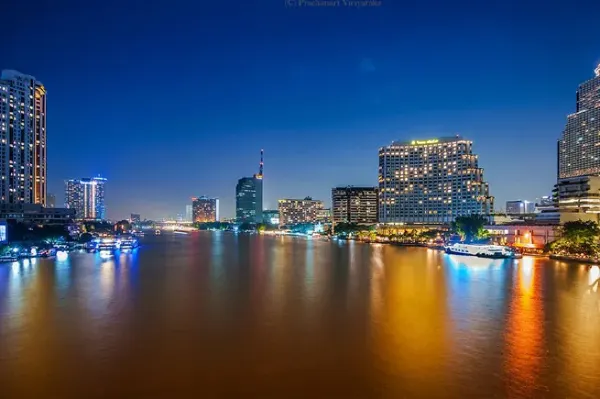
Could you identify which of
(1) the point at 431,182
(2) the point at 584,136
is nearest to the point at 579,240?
(1) the point at 431,182

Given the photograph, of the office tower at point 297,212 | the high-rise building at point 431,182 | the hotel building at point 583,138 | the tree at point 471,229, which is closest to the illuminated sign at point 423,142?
the high-rise building at point 431,182

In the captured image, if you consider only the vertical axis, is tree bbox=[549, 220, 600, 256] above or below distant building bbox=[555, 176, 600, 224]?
below

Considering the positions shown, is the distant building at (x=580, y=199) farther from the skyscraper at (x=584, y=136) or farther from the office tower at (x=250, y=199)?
the office tower at (x=250, y=199)

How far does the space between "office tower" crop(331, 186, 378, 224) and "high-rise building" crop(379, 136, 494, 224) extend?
3257 centimetres


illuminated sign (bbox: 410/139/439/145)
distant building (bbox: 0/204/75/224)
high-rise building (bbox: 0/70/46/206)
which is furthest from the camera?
illuminated sign (bbox: 410/139/439/145)

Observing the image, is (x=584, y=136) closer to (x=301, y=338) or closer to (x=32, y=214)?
(x=301, y=338)

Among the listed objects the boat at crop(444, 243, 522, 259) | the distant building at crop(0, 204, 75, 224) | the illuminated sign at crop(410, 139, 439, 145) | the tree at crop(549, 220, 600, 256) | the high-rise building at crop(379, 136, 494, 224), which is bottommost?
the boat at crop(444, 243, 522, 259)

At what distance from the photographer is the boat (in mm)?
41188

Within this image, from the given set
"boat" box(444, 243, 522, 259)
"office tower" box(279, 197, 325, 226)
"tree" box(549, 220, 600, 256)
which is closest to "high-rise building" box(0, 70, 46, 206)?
"boat" box(444, 243, 522, 259)

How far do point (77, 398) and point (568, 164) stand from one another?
10629 cm

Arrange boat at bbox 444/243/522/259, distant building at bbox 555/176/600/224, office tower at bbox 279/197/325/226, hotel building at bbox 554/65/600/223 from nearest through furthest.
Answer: boat at bbox 444/243/522/259, distant building at bbox 555/176/600/224, hotel building at bbox 554/65/600/223, office tower at bbox 279/197/325/226

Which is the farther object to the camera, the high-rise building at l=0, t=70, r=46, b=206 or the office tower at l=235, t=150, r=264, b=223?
the office tower at l=235, t=150, r=264, b=223

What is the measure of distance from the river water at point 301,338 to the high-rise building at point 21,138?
43.5 metres

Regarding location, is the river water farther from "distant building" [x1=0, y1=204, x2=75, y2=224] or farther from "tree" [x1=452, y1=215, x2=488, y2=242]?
"distant building" [x1=0, y1=204, x2=75, y2=224]
